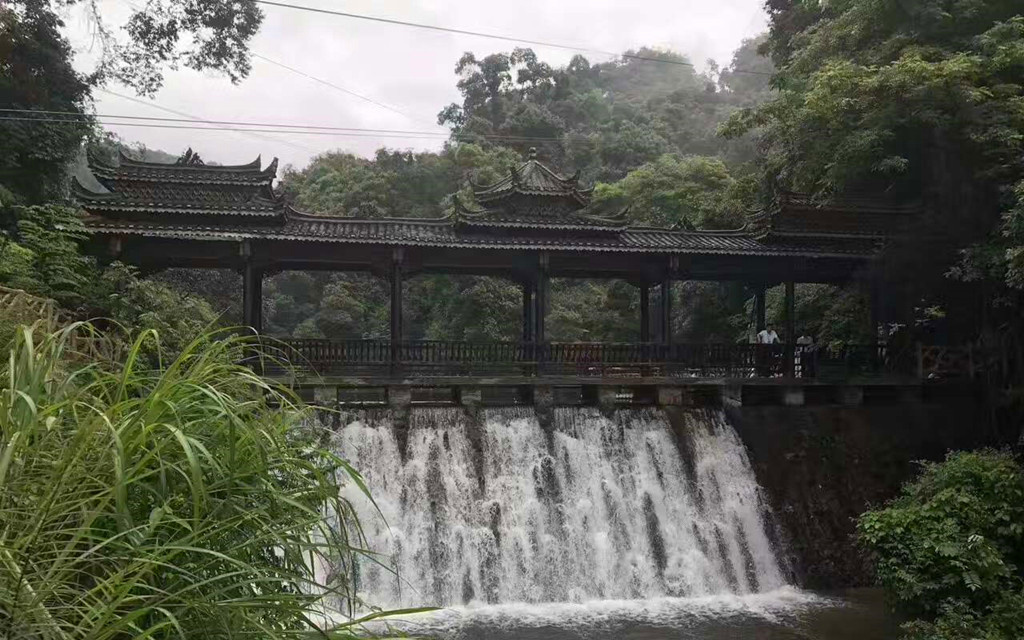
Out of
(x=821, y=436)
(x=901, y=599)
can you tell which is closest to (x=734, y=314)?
(x=821, y=436)

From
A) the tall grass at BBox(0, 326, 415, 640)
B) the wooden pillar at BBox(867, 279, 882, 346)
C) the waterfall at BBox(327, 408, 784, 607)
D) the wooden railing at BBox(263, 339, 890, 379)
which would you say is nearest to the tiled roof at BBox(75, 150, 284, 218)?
the wooden railing at BBox(263, 339, 890, 379)

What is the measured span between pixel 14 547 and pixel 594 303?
2641cm

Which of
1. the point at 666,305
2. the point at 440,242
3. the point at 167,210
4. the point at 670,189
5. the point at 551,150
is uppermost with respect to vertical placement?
the point at 551,150

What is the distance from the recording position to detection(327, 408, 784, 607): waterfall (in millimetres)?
10281

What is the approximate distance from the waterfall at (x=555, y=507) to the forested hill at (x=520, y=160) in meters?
5.59

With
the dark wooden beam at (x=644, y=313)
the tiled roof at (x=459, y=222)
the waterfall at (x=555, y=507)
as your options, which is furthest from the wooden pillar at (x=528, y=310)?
the waterfall at (x=555, y=507)

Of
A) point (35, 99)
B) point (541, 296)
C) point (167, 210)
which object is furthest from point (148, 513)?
point (35, 99)

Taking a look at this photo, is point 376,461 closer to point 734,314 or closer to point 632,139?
point 734,314

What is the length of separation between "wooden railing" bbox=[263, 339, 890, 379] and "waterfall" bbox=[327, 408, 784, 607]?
149 centimetres

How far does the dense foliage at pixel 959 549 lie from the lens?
796cm

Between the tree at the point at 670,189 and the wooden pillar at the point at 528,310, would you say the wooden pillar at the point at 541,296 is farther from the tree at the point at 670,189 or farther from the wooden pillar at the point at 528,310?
the tree at the point at 670,189

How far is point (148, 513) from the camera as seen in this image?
2.50m

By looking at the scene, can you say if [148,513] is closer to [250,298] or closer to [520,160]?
[250,298]

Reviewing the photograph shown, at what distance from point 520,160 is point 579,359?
82.5 ft
